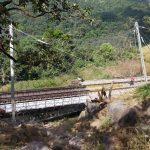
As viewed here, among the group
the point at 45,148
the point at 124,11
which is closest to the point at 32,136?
the point at 45,148

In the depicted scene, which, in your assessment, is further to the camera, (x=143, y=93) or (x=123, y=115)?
(x=143, y=93)

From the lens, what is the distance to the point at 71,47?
55.0 meters

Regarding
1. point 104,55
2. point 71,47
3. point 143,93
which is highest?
point 71,47

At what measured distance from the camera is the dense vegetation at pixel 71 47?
13453mm

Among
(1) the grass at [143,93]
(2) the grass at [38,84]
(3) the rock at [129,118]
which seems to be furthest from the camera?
(2) the grass at [38,84]

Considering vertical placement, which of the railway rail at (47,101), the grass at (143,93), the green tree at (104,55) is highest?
the green tree at (104,55)

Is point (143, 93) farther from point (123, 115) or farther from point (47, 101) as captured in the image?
point (47, 101)

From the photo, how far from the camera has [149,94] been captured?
13.5m

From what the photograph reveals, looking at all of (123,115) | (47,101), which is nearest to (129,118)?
(123,115)

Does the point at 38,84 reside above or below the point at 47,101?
above

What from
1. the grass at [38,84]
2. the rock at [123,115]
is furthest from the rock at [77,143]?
the grass at [38,84]

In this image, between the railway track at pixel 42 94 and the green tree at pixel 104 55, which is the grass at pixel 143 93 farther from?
the green tree at pixel 104 55

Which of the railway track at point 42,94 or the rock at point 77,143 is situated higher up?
the rock at point 77,143

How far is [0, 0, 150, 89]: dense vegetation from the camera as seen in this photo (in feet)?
44.1
